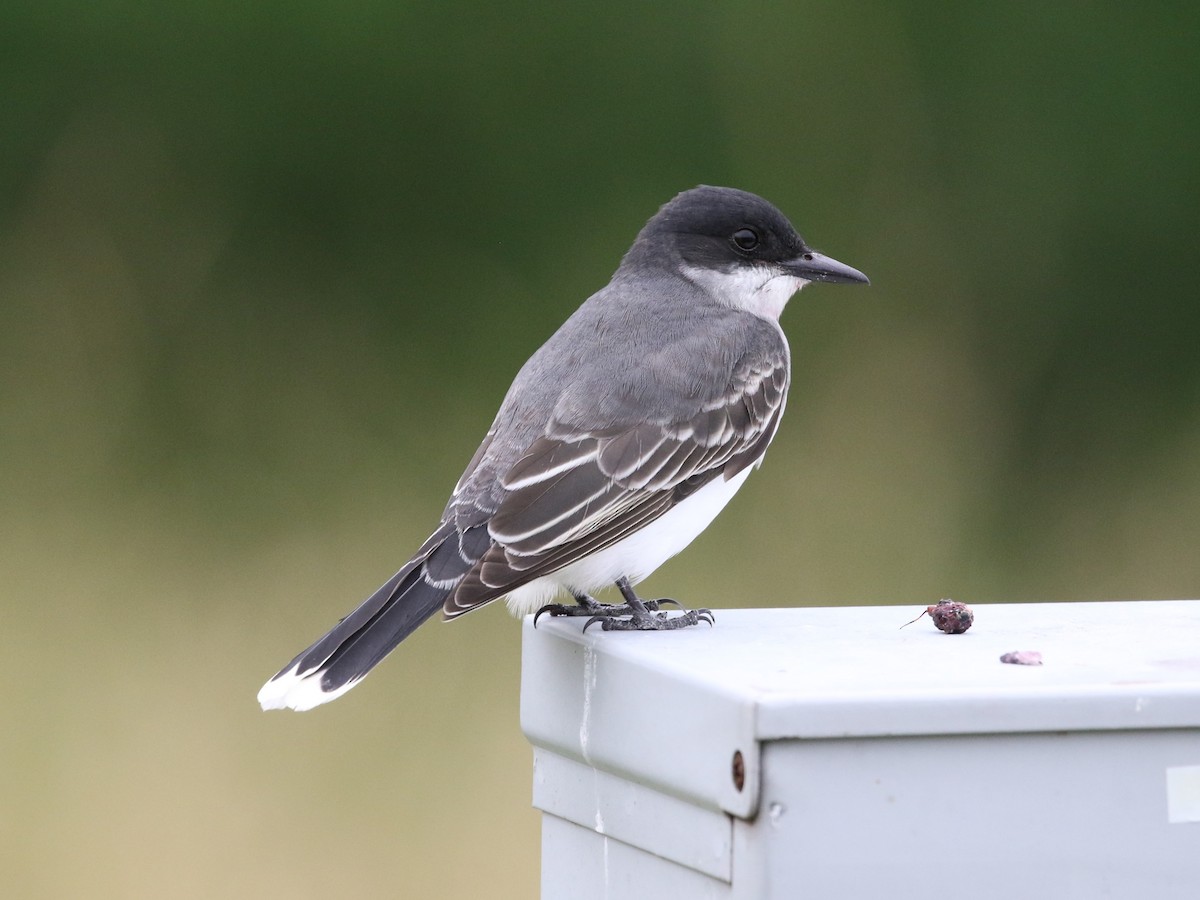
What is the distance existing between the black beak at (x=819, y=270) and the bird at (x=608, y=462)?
0.02 m

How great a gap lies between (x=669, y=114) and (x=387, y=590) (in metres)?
3.92

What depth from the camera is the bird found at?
321cm

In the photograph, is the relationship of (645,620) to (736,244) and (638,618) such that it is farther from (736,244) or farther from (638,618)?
(736,244)

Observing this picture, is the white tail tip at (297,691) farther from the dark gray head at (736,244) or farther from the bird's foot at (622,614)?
the dark gray head at (736,244)

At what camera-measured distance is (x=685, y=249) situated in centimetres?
447

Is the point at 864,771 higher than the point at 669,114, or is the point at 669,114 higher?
the point at 669,114

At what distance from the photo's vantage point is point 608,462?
3510 millimetres

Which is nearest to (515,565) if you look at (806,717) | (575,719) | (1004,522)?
(575,719)

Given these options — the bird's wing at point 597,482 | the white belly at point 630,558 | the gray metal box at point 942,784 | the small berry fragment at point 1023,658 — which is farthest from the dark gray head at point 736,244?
the gray metal box at point 942,784

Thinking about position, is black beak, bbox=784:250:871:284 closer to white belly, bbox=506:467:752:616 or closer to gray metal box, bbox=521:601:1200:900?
white belly, bbox=506:467:752:616

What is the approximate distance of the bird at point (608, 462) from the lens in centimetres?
321

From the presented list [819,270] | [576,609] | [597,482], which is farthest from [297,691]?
[819,270]

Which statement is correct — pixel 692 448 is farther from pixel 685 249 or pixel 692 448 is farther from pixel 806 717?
pixel 806 717

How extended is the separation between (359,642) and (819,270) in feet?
6.04
